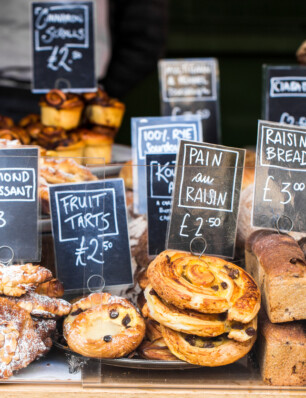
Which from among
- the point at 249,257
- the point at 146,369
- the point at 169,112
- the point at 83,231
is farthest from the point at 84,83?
the point at 146,369

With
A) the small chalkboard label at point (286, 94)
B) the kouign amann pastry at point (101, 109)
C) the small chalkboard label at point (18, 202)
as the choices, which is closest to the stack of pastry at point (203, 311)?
the small chalkboard label at point (18, 202)

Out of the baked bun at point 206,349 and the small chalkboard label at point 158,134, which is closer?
the baked bun at point 206,349

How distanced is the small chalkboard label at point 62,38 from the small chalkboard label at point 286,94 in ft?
2.72

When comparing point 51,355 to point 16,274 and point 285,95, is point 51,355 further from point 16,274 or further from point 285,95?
point 285,95

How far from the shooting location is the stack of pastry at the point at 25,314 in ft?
4.09

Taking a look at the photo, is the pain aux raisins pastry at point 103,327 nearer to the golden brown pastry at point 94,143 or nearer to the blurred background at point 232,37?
the golden brown pastry at point 94,143

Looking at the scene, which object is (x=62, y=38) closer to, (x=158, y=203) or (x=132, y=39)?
(x=158, y=203)

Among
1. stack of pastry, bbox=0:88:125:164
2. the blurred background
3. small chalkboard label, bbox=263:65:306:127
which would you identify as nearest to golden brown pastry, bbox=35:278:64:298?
stack of pastry, bbox=0:88:125:164

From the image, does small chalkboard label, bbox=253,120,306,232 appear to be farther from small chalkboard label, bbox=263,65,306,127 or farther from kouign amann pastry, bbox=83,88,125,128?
kouign amann pastry, bbox=83,88,125,128

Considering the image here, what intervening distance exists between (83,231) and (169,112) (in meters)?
1.40

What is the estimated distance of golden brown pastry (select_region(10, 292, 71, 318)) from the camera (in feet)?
4.23

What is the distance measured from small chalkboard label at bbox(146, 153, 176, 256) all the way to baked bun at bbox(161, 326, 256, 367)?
0.27 metres

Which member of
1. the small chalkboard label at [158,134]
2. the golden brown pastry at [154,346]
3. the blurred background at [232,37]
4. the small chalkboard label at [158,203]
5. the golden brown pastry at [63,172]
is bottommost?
the golden brown pastry at [154,346]

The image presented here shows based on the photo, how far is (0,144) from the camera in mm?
1484
